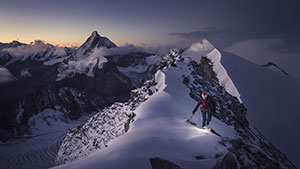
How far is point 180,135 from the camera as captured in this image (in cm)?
907

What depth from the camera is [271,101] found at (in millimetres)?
33594

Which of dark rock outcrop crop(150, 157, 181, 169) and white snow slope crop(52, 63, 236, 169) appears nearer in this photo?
dark rock outcrop crop(150, 157, 181, 169)

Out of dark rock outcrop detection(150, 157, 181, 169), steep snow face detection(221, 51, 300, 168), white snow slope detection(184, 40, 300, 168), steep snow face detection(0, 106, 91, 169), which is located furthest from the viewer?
steep snow face detection(0, 106, 91, 169)

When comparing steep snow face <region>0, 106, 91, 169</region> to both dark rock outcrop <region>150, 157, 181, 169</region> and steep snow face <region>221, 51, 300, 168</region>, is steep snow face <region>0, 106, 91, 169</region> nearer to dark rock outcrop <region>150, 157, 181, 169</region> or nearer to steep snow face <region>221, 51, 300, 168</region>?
steep snow face <region>221, 51, 300, 168</region>

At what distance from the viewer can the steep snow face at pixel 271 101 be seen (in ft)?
85.0

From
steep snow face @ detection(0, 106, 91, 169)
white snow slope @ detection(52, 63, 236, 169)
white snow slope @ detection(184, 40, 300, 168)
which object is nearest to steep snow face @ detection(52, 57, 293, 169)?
white snow slope @ detection(52, 63, 236, 169)

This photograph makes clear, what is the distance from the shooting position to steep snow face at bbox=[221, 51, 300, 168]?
2591cm

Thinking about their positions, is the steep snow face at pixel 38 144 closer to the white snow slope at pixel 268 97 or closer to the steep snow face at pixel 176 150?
the white snow slope at pixel 268 97

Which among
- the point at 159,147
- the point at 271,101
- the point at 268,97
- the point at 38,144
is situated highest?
the point at 159,147

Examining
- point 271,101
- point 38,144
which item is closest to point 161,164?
point 271,101

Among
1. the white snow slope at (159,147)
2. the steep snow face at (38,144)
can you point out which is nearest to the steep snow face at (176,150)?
the white snow slope at (159,147)

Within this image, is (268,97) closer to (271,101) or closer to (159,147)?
(271,101)

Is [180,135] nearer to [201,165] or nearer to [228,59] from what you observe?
[201,165]

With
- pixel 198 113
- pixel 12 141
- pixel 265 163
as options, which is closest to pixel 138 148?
pixel 265 163
